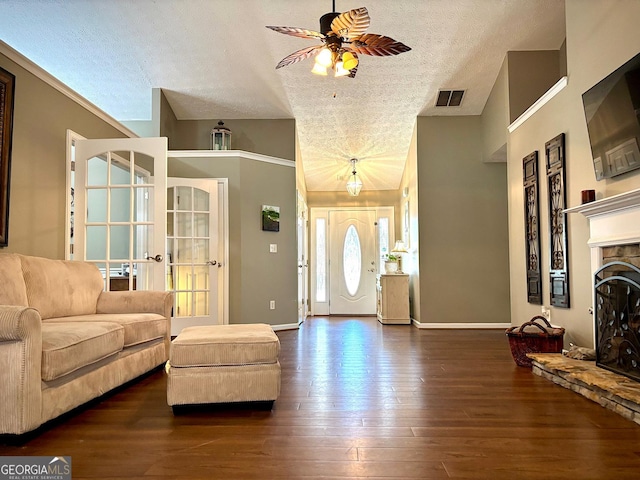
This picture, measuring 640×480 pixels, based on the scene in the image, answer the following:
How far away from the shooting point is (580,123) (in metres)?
3.93

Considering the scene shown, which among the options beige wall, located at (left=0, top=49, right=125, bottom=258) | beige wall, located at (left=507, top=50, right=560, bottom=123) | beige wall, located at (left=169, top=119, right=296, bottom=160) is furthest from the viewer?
beige wall, located at (left=169, top=119, right=296, bottom=160)

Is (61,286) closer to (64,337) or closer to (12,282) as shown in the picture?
(12,282)

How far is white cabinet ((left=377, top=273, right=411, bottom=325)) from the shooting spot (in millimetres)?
7238

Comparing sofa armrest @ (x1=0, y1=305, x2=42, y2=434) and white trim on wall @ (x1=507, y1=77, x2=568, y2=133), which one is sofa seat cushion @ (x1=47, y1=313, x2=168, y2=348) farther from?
white trim on wall @ (x1=507, y1=77, x2=568, y2=133)

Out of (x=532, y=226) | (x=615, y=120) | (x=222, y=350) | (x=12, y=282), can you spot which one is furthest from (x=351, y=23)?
(x=532, y=226)

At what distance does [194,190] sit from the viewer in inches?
237

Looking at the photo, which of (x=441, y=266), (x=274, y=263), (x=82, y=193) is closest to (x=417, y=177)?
(x=441, y=266)

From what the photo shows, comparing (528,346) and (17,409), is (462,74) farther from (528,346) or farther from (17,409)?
(17,409)

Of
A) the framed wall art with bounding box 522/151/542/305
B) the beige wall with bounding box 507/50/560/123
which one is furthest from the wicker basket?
the beige wall with bounding box 507/50/560/123

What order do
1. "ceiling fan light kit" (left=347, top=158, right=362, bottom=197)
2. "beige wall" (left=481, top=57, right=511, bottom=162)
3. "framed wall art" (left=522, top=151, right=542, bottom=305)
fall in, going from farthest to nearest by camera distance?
"ceiling fan light kit" (left=347, top=158, right=362, bottom=197), "beige wall" (left=481, top=57, right=511, bottom=162), "framed wall art" (left=522, top=151, right=542, bottom=305)

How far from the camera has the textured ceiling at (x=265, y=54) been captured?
4.88 metres

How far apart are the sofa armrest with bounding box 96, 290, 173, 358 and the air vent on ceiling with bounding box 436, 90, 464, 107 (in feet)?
14.0

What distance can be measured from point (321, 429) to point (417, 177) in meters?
4.93

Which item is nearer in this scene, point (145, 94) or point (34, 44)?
point (34, 44)
